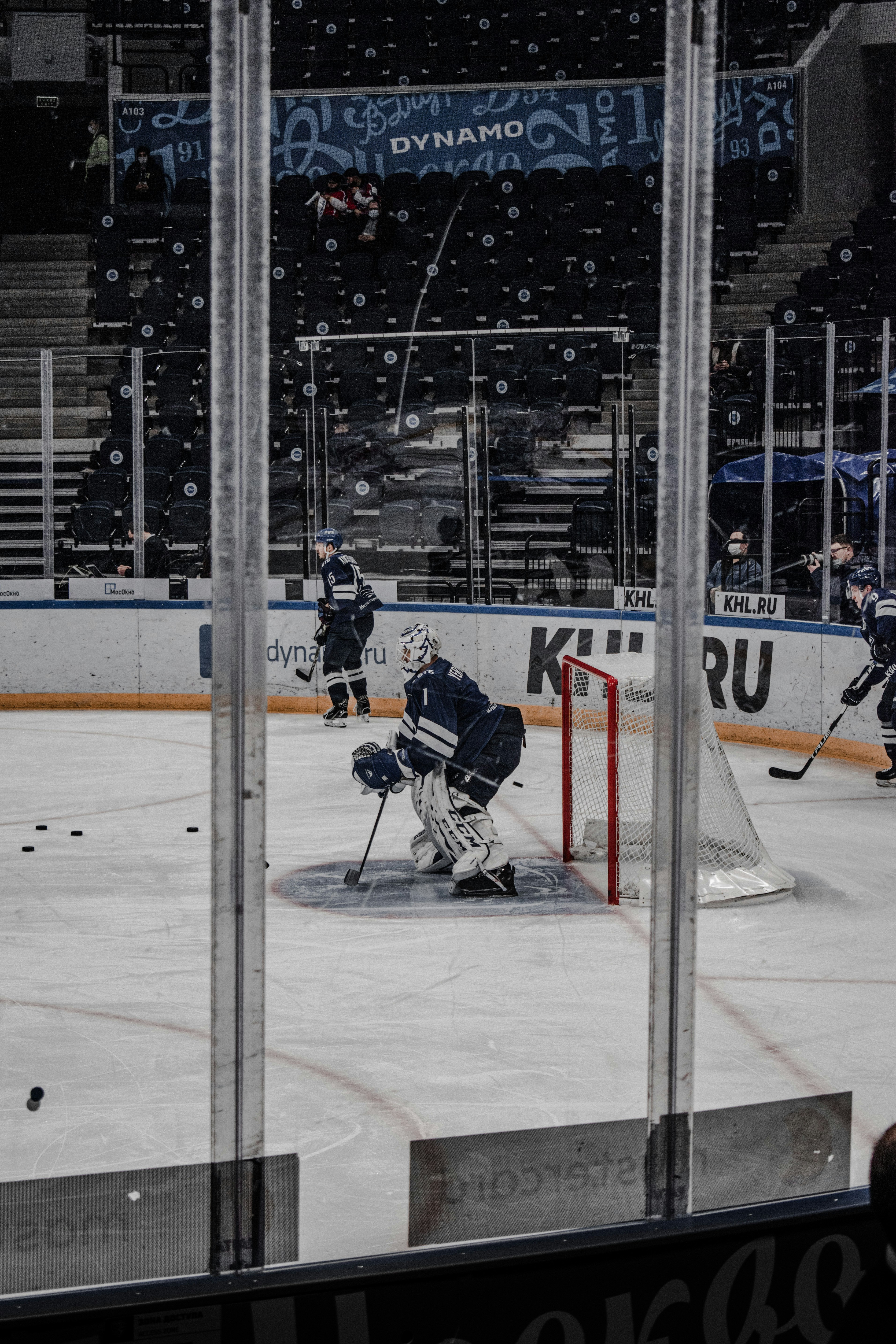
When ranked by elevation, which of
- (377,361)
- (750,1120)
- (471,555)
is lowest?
(750,1120)

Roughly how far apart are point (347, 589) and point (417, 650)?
4.07 metres

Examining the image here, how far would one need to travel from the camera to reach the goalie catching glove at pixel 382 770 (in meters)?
4.92

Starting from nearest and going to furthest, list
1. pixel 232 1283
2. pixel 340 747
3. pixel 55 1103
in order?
pixel 232 1283 → pixel 55 1103 → pixel 340 747

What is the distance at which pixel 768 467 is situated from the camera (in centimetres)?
847

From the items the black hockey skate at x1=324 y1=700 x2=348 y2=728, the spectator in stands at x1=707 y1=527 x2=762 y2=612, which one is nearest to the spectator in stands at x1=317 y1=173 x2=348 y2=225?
the black hockey skate at x1=324 y1=700 x2=348 y2=728

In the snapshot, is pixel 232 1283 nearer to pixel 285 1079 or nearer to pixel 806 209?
pixel 285 1079

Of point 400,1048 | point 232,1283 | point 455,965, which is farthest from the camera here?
point 455,965

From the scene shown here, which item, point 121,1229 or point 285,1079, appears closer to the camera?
point 121,1229

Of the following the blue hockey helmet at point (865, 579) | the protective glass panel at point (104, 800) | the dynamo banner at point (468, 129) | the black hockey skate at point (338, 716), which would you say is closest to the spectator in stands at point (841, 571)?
the blue hockey helmet at point (865, 579)

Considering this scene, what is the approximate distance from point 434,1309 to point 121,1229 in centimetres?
38

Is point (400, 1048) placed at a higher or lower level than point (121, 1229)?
lower

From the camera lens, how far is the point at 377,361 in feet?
32.9

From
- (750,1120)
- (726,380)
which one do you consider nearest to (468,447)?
(726,380)

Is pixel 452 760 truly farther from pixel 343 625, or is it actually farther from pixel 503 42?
pixel 503 42
